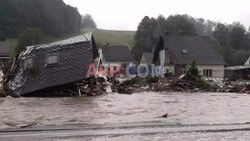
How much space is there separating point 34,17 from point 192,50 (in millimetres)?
59570

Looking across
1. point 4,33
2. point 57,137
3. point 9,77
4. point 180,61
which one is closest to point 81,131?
point 57,137

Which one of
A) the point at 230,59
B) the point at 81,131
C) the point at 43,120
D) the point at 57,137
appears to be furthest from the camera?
the point at 230,59

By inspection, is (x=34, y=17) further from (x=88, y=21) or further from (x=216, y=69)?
(x=88, y=21)

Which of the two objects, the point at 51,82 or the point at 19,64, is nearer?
the point at 51,82

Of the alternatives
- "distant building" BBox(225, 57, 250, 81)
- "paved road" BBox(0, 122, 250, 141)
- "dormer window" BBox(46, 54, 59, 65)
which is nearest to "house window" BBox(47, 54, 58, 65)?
"dormer window" BBox(46, 54, 59, 65)

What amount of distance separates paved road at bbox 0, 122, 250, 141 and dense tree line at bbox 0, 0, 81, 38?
255 ft

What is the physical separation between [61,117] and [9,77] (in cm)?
1145

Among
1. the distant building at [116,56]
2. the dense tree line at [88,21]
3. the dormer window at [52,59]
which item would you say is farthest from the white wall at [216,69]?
the dense tree line at [88,21]

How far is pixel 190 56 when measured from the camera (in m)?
39.2

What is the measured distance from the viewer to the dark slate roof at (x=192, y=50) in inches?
1524

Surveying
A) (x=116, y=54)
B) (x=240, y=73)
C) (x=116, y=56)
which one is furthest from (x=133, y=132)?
(x=116, y=54)

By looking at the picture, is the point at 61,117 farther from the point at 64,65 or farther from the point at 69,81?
the point at 64,65

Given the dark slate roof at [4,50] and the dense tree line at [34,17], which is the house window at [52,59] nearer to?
the dark slate roof at [4,50]

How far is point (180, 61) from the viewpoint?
3809cm
